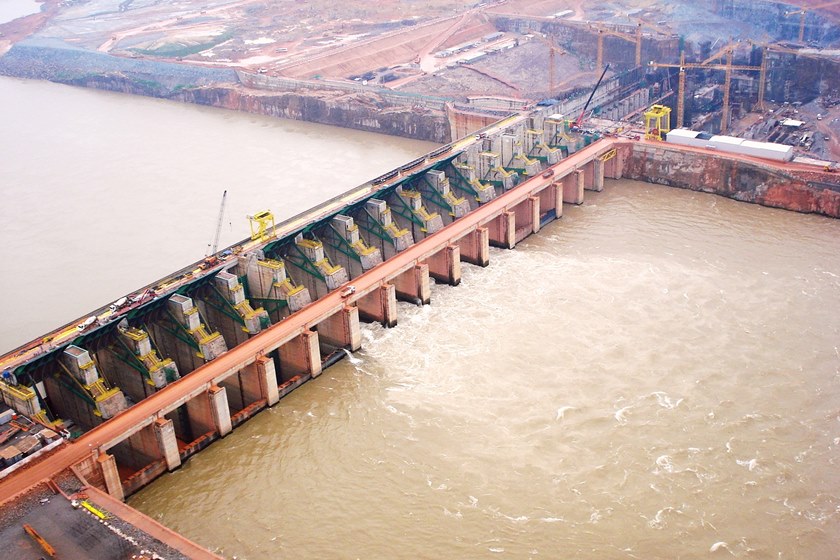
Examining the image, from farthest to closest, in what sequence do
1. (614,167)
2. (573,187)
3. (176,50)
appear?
(176,50), (614,167), (573,187)

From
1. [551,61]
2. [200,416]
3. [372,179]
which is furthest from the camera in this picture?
[551,61]

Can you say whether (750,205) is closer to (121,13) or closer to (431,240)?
(431,240)

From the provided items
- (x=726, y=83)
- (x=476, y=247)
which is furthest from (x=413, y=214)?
(x=726, y=83)

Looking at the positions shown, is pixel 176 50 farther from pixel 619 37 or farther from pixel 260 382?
pixel 260 382

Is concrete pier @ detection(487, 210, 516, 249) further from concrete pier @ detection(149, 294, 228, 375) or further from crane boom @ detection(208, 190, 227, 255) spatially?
concrete pier @ detection(149, 294, 228, 375)

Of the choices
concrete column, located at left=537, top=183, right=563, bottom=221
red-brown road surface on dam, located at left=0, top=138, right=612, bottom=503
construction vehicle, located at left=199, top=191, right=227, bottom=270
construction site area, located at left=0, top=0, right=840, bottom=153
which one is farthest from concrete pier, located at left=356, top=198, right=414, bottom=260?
construction site area, located at left=0, top=0, right=840, bottom=153

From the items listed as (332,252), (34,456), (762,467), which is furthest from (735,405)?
(34,456)

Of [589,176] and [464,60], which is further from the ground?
[464,60]
